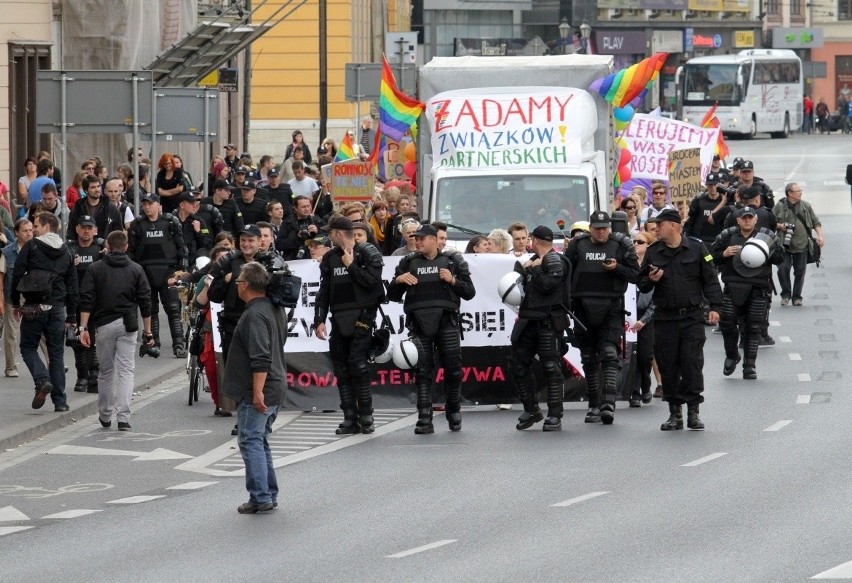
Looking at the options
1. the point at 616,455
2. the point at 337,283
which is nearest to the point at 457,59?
the point at 337,283

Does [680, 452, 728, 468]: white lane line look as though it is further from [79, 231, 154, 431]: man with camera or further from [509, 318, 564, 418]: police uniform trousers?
[79, 231, 154, 431]: man with camera

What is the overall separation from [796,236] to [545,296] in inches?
413

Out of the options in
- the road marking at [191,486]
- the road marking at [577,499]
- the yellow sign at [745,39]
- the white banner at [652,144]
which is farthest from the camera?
the yellow sign at [745,39]

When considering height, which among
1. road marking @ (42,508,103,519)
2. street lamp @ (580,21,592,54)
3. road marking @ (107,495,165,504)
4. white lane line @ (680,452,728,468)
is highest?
street lamp @ (580,21,592,54)

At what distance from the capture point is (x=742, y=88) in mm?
78312

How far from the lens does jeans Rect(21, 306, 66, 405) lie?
16.0 metres

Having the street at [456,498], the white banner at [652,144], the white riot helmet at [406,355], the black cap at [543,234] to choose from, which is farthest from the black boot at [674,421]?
the white banner at [652,144]

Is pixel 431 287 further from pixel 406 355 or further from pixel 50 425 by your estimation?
pixel 50 425

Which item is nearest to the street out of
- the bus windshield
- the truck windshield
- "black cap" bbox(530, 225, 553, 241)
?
"black cap" bbox(530, 225, 553, 241)

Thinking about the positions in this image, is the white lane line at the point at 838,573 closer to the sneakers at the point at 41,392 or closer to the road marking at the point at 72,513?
the road marking at the point at 72,513

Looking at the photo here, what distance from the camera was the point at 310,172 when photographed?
3067 cm

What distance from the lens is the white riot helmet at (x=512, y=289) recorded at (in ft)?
48.8

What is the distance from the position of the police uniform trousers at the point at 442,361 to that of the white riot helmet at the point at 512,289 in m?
0.43

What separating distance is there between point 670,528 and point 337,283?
201 inches
